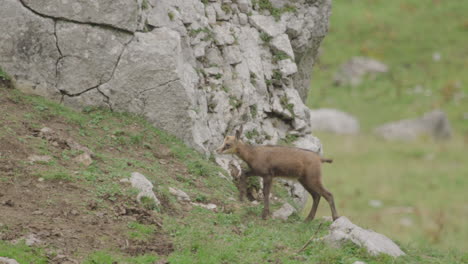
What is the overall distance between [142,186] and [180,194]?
3.57 feet

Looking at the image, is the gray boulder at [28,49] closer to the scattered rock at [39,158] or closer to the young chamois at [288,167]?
the scattered rock at [39,158]

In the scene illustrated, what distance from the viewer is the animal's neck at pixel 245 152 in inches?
599

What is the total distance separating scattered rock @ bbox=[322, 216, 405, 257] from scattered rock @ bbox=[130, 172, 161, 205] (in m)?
3.50

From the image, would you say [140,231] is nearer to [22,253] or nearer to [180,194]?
[180,194]

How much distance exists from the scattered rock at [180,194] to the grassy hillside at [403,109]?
5.60 m

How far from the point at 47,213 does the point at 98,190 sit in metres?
1.33

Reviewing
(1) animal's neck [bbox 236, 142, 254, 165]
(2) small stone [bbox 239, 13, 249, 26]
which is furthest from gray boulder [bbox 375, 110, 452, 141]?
(1) animal's neck [bbox 236, 142, 254, 165]

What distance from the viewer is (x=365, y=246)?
39.0ft

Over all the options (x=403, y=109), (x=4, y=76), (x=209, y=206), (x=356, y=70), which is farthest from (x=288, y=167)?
(x=356, y=70)

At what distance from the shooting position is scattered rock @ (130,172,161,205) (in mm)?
12626

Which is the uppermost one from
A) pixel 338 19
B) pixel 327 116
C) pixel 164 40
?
pixel 164 40

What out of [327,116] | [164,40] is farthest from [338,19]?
[164,40]

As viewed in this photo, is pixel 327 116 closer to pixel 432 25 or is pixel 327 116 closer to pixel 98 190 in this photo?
pixel 432 25

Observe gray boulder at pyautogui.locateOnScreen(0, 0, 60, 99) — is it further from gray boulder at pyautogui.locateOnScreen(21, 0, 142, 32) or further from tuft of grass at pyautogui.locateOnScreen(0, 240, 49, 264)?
tuft of grass at pyautogui.locateOnScreen(0, 240, 49, 264)
